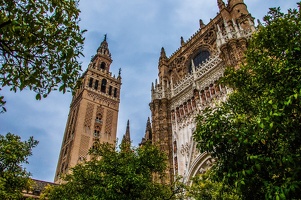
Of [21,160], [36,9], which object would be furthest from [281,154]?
[21,160]

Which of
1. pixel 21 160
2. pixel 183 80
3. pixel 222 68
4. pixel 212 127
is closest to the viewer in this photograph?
pixel 212 127

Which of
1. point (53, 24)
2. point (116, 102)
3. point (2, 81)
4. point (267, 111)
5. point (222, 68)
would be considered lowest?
point (267, 111)

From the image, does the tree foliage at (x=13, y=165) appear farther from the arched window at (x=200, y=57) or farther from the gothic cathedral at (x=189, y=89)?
the arched window at (x=200, y=57)

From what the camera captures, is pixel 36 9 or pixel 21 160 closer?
pixel 36 9

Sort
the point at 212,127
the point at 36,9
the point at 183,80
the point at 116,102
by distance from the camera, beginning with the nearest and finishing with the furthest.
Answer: the point at 36,9
the point at 212,127
the point at 183,80
the point at 116,102

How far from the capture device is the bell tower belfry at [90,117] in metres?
33.8

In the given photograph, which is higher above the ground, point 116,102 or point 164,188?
point 116,102

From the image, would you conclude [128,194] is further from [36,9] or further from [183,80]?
[183,80]

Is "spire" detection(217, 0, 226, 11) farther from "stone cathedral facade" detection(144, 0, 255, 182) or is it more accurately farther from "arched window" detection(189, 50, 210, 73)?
"arched window" detection(189, 50, 210, 73)

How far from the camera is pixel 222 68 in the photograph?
1878 cm

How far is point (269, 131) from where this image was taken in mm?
4844

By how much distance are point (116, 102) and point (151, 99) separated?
67.3ft

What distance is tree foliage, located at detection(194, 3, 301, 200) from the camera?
15.5ft

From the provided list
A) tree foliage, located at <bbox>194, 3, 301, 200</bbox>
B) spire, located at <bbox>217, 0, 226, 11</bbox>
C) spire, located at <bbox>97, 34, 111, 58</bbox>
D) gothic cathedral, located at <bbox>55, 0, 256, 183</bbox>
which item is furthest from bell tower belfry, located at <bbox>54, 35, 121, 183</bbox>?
tree foliage, located at <bbox>194, 3, 301, 200</bbox>
